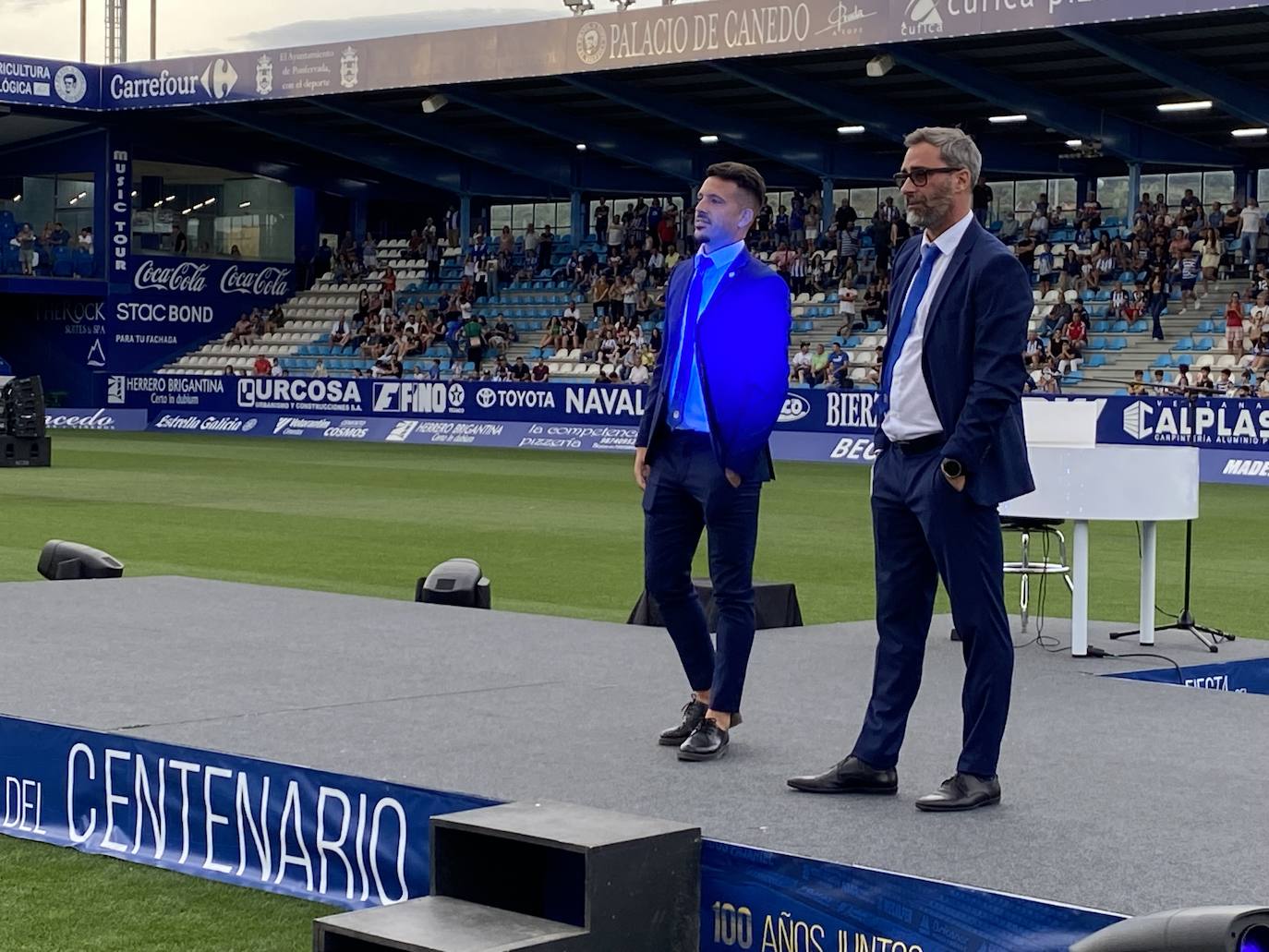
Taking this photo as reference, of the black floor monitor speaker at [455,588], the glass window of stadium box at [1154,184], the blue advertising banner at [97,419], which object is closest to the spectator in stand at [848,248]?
the glass window of stadium box at [1154,184]

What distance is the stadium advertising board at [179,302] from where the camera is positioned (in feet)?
164

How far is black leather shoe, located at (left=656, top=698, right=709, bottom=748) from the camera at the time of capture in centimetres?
645

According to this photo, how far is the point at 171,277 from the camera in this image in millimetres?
50656

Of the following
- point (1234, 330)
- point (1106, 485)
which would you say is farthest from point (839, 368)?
point (1106, 485)

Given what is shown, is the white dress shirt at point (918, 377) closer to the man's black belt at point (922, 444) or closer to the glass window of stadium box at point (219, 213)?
the man's black belt at point (922, 444)

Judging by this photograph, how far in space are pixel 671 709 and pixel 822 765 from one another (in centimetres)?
120

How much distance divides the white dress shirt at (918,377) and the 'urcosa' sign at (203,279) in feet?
152

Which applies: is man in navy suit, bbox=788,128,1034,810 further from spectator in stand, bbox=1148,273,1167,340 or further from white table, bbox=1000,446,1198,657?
spectator in stand, bbox=1148,273,1167,340

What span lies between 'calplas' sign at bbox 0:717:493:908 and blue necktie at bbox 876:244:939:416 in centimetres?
164

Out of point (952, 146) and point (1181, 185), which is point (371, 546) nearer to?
point (952, 146)

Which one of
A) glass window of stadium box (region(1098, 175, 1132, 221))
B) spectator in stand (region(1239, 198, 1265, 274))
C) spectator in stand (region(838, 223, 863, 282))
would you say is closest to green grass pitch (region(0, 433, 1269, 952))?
spectator in stand (region(1239, 198, 1265, 274))

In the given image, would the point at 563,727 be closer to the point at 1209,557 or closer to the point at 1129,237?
the point at 1209,557

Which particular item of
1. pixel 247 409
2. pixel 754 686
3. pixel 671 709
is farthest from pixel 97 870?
pixel 247 409

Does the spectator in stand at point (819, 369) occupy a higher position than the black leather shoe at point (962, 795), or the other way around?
the spectator in stand at point (819, 369)
